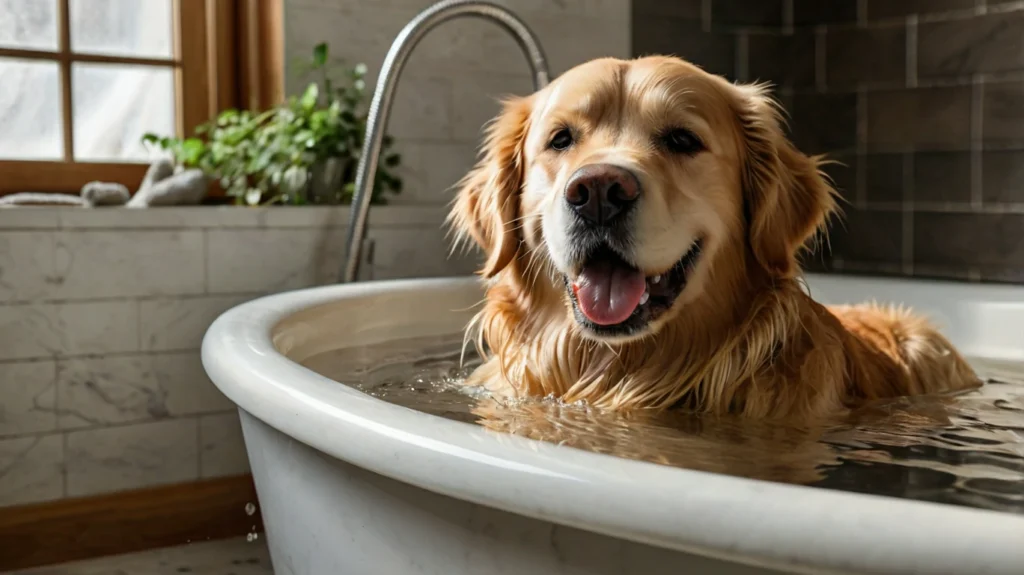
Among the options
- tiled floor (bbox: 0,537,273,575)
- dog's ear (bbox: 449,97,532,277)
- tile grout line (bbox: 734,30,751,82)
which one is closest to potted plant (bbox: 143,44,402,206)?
tiled floor (bbox: 0,537,273,575)

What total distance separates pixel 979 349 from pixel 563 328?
1504mm

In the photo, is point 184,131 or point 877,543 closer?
point 877,543

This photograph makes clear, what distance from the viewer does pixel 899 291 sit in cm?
302

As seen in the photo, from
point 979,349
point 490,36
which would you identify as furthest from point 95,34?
point 979,349

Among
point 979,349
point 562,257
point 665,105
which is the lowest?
point 979,349

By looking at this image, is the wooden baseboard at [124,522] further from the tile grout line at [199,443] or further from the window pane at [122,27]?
the window pane at [122,27]

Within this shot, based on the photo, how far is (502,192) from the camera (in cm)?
193

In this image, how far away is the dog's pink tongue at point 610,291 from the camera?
161 cm

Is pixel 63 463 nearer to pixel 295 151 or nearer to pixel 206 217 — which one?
pixel 206 217

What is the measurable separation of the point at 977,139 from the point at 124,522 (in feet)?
10.4

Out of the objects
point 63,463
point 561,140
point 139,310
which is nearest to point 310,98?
point 139,310

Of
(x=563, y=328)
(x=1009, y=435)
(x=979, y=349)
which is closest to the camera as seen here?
(x=1009, y=435)

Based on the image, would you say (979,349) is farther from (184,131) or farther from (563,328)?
(184,131)

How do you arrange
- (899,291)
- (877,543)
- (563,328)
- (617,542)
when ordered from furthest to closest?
1. (899,291)
2. (563,328)
3. (617,542)
4. (877,543)
